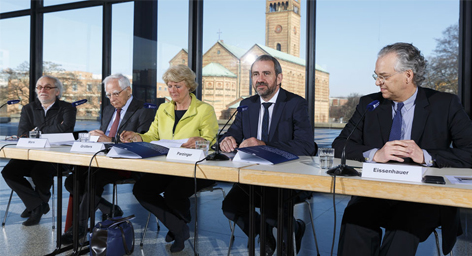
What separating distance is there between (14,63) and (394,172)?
5.96 metres

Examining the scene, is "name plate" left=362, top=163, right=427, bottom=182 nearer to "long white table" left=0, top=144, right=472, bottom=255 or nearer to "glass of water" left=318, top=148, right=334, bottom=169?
"long white table" left=0, top=144, right=472, bottom=255

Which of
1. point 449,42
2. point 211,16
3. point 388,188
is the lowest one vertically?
point 388,188

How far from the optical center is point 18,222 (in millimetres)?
3191

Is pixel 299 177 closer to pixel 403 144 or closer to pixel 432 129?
pixel 403 144

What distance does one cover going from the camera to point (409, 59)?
6.49ft

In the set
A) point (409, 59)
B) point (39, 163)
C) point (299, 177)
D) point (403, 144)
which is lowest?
point (39, 163)

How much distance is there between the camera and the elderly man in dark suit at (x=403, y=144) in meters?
1.65

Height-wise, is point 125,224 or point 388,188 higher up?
point 388,188

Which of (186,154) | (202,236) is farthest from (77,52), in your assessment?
(186,154)

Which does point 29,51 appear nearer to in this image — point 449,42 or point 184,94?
point 184,94

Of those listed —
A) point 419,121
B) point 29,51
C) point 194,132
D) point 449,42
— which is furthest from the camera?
point 29,51

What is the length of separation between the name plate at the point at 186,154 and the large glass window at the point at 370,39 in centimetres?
264

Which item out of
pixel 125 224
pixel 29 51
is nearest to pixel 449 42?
pixel 125 224

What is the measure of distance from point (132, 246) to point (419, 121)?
5.75 ft
